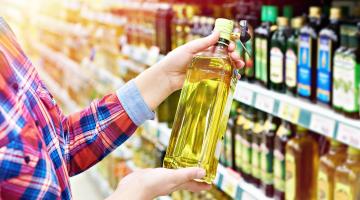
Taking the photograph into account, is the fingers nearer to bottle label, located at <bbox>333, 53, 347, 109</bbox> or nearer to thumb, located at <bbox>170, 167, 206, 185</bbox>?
thumb, located at <bbox>170, 167, 206, 185</bbox>

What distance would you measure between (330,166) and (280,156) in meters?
0.28

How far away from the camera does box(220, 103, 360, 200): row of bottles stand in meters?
1.76

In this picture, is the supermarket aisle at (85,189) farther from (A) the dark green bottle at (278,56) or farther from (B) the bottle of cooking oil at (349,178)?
(B) the bottle of cooking oil at (349,178)

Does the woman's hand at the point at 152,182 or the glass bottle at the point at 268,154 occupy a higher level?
the woman's hand at the point at 152,182

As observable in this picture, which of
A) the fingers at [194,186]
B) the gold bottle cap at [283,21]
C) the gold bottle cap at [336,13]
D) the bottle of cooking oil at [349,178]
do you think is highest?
the gold bottle cap at [336,13]

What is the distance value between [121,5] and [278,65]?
2.19 metres

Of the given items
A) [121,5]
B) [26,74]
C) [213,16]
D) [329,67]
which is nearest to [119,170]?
[121,5]

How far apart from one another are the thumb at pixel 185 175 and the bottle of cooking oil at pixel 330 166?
657 millimetres

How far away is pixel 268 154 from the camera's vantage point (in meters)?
2.15

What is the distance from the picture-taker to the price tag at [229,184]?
2.22 metres

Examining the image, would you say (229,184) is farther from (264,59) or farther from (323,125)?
(323,125)

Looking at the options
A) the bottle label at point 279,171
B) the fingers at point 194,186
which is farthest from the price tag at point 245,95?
the fingers at point 194,186

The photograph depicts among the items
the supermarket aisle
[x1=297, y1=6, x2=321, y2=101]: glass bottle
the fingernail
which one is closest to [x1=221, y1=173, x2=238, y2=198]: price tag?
[x1=297, y1=6, x2=321, y2=101]: glass bottle

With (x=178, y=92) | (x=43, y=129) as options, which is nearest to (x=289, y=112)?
(x=43, y=129)
